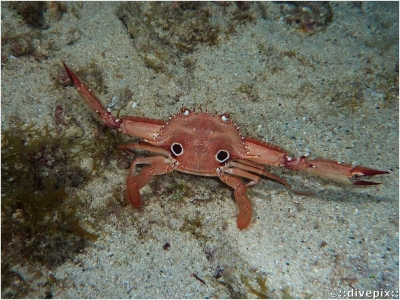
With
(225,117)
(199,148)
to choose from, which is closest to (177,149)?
(199,148)

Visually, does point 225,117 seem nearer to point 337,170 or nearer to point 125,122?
point 125,122

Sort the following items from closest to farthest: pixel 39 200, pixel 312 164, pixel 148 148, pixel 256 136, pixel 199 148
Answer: pixel 39 200 → pixel 312 164 → pixel 199 148 → pixel 148 148 → pixel 256 136

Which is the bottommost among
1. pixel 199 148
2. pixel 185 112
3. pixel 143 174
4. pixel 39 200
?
pixel 39 200

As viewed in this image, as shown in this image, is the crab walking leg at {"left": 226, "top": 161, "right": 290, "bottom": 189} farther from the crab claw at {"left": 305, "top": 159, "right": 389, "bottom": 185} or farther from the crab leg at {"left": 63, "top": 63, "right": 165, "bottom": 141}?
the crab leg at {"left": 63, "top": 63, "right": 165, "bottom": 141}

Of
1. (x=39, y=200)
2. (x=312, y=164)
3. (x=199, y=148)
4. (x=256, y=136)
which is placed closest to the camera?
(x=39, y=200)

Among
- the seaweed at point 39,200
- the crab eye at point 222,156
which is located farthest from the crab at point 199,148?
the seaweed at point 39,200

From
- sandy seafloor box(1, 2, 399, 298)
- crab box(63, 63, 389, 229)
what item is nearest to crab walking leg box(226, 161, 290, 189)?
crab box(63, 63, 389, 229)

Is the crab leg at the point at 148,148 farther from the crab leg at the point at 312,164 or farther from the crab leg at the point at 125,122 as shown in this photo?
the crab leg at the point at 312,164

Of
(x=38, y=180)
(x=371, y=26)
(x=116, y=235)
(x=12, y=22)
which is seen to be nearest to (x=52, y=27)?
(x=12, y=22)
